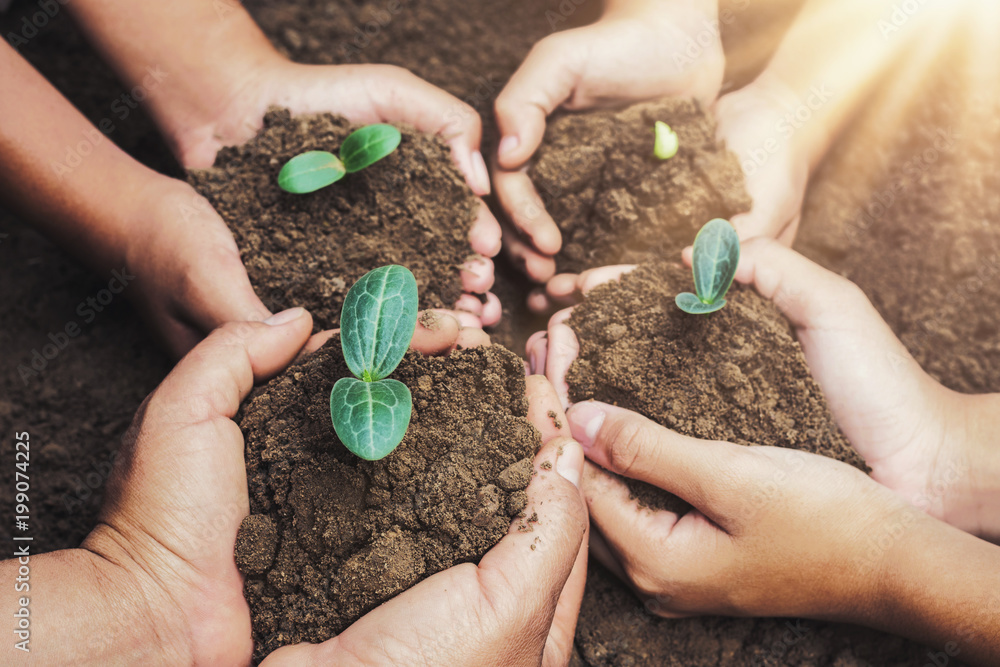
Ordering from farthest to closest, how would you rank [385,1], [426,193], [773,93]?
[385,1], [773,93], [426,193]

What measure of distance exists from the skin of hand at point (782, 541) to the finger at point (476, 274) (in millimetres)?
608

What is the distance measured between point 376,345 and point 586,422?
66 cm

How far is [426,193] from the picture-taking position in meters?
2.09

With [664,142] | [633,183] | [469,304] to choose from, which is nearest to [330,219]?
[469,304]

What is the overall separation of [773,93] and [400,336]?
217cm

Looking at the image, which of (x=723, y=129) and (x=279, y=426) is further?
(x=723, y=129)

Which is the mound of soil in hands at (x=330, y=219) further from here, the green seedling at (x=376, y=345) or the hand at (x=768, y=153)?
A: the hand at (x=768, y=153)

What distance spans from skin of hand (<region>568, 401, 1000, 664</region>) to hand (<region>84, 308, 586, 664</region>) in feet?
0.78

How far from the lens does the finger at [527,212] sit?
2.17m

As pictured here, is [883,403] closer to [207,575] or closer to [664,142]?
[664,142]

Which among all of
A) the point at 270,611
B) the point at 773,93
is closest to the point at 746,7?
the point at 773,93

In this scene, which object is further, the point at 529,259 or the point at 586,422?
the point at 529,259

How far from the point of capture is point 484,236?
2113 millimetres

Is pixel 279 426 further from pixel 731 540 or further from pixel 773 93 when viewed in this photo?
pixel 773 93
